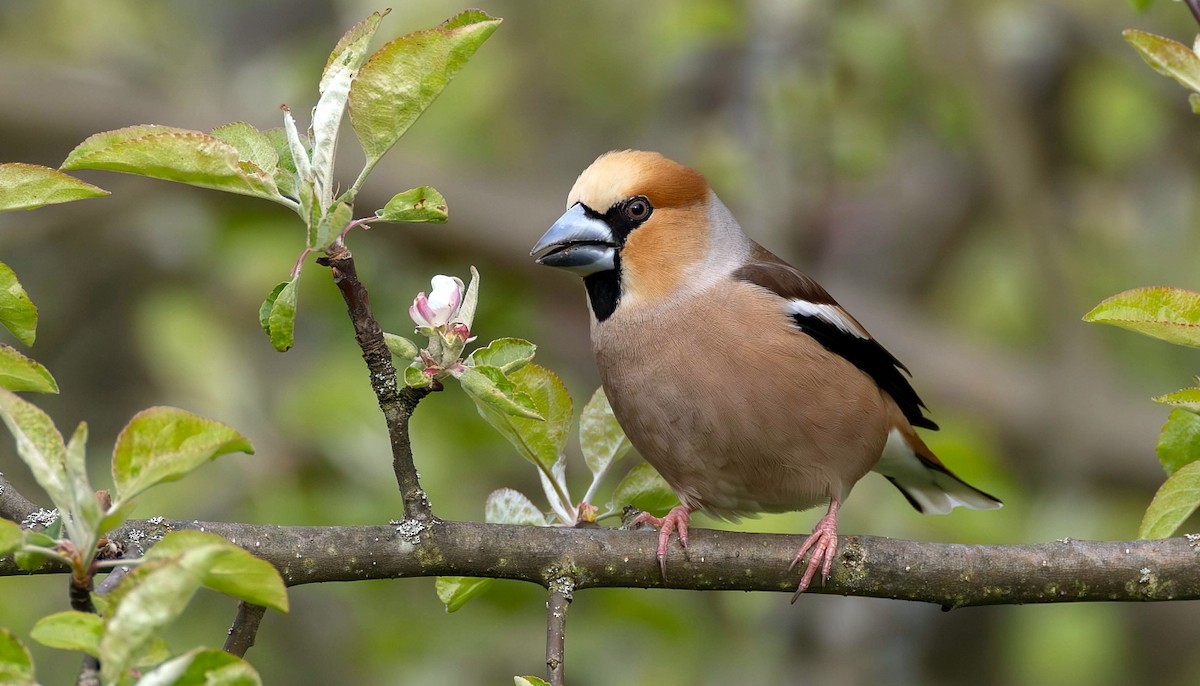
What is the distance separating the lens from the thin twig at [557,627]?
2533 mm

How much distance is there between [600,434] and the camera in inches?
137

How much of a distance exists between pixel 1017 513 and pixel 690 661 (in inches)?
71.5

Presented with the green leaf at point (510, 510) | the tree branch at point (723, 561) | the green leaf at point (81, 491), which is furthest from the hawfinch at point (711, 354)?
the green leaf at point (81, 491)

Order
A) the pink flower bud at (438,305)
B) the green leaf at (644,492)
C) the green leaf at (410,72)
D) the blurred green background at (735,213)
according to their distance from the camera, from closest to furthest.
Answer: the green leaf at (410,72) → the pink flower bud at (438,305) → the green leaf at (644,492) → the blurred green background at (735,213)

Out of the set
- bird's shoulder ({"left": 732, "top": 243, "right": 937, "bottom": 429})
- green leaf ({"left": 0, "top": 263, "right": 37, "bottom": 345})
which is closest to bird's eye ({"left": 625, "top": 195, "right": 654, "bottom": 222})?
bird's shoulder ({"left": 732, "top": 243, "right": 937, "bottom": 429})

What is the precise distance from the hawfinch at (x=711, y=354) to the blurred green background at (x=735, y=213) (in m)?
→ 1.12

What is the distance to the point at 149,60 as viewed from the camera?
755 centimetres

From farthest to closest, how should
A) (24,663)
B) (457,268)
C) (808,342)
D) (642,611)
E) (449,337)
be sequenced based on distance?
(457,268)
(642,611)
(808,342)
(449,337)
(24,663)

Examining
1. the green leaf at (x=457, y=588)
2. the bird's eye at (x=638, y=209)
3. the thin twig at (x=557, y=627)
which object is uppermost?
the bird's eye at (x=638, y=209)

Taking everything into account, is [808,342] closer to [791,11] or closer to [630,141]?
[791,11]

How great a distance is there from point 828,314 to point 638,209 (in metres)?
0.71

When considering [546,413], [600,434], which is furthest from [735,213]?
[546,413]

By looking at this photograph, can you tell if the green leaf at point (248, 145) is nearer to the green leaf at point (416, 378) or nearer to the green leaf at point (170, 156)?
the green leaf at point (170, 156)

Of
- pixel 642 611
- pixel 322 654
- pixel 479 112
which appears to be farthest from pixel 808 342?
pixel 479 112
